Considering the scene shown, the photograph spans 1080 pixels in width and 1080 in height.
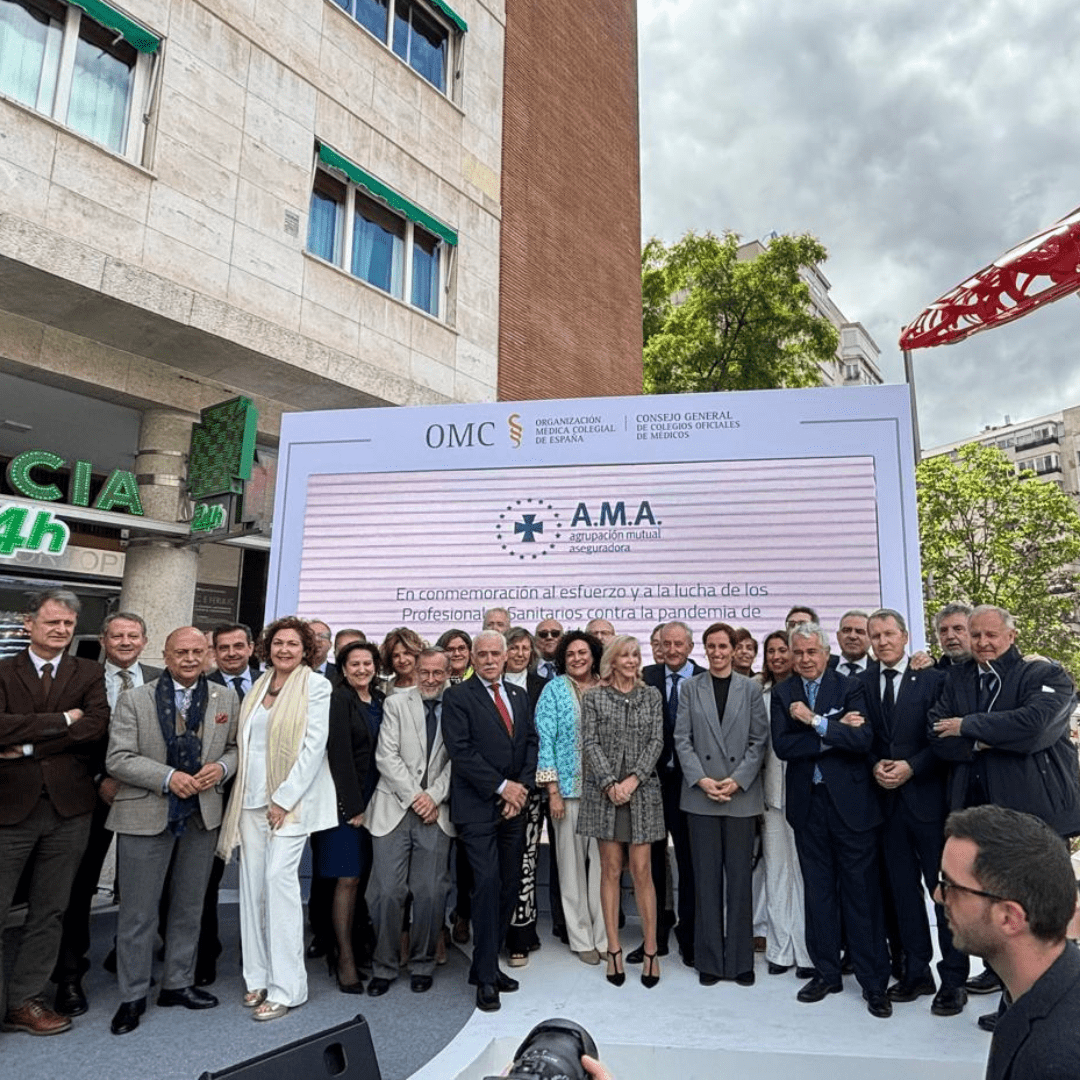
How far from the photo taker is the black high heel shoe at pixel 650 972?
13.8 ft

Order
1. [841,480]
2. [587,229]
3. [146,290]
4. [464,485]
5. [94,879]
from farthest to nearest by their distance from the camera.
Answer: [587,229]
[146,290]
[464,485]
[841,480]
[94,879]

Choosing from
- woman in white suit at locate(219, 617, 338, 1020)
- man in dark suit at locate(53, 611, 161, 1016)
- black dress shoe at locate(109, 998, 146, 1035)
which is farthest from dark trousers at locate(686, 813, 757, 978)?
man in dark suit at locate(53, 611, 161, 1016)

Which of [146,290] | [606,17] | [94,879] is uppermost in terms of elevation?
[606,17]

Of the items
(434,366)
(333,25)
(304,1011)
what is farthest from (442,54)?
(304,1011)

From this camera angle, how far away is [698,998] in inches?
159

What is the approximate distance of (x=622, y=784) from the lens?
4.30 metres

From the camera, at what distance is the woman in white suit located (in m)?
3.91

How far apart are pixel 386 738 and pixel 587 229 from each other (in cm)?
1343

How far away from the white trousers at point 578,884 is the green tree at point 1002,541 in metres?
19.8

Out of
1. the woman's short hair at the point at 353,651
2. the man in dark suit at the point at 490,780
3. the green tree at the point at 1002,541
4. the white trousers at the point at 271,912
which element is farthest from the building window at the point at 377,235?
the green tree at the point at 1002,541

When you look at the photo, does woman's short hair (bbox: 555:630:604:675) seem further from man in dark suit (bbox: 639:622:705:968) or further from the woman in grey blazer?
the woman in grey blazer

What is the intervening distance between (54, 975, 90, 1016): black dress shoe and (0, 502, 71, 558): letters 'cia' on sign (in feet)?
18.9

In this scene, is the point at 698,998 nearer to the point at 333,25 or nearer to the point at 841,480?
the point at 841,480

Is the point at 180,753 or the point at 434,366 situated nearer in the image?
the point at 180,753
